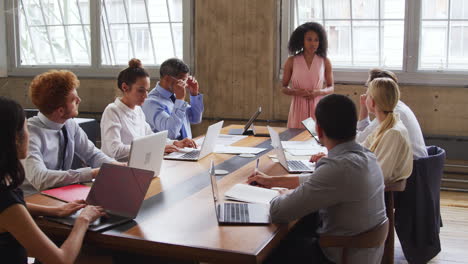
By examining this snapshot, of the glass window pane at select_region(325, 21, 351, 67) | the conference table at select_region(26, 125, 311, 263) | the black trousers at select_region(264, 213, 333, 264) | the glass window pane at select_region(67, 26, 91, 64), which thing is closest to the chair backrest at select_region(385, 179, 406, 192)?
the black trousers at select_region(264, 213, 333, 264)

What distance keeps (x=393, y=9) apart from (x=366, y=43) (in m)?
0.44

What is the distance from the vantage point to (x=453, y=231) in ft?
14.0

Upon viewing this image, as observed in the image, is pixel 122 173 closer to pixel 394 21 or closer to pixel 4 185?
pixel 4 185

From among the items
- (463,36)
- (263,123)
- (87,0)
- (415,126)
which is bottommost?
(263,123)

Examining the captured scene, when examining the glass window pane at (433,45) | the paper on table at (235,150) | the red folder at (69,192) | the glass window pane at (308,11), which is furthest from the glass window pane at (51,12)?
the red folder at (69,192)

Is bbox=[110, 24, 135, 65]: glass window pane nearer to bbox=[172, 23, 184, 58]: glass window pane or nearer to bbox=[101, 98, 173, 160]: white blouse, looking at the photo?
bbox=[172, 23, 184, 58]: glass window pane

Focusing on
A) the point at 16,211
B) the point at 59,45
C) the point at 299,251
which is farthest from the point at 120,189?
the point at 59,45

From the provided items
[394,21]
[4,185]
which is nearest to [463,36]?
[394,21]

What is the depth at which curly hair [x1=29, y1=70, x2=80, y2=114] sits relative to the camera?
2.71 metres

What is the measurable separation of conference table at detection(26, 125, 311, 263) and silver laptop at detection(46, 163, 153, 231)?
0.15 ft

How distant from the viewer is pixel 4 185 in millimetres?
1741

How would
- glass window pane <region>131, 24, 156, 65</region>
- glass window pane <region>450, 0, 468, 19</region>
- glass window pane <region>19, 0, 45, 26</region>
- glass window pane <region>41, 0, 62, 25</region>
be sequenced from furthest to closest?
glass window pane <region>19, 0, 45, 26</region> < glass window pane <region>41, 0, 62, 25</region> < glass window pane <region>131, 24, 156, 65</region> < glass window pane <region>450, 0, 468, 19</region>

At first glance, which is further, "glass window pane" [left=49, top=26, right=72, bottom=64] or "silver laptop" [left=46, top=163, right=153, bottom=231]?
"glass window pane" [left=49, top=26, right=72, bottom=64]

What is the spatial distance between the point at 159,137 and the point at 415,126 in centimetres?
164
